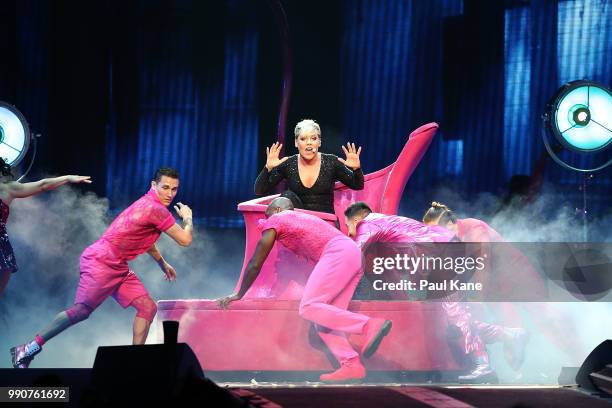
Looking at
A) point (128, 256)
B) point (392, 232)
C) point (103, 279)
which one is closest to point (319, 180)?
point (392, 232)

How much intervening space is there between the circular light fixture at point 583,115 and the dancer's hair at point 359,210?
1.60 meters

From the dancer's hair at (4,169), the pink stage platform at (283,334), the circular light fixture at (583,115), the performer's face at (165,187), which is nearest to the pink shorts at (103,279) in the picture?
the pink stage platform at (283,334)

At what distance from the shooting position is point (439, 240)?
5406mm

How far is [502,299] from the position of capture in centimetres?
532

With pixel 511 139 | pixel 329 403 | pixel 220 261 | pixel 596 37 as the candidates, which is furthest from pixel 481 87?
pixel 329 403

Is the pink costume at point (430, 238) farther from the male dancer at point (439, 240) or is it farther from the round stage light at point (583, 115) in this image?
the round stage light at point (583, 115)

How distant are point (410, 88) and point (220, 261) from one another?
6.54ft

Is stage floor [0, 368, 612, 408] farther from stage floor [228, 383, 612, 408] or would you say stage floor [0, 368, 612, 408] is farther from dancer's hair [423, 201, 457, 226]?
dancer's hair [423, 201, 457, 226]

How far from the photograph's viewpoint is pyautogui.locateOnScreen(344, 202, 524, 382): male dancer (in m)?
5.20

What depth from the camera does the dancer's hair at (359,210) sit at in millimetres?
5438

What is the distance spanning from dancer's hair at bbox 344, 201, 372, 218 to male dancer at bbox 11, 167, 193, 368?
3.09 feet

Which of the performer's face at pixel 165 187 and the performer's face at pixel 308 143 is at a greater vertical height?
the performer's face at pixel 308 143

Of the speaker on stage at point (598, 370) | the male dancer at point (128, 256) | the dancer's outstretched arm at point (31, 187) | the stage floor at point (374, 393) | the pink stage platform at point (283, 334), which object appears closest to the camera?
the stage floor at point (374, 393)

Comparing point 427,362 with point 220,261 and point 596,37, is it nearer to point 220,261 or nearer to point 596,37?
point 220,261
